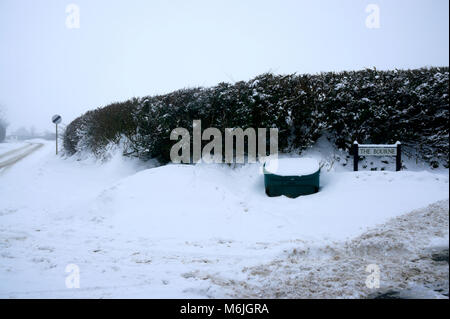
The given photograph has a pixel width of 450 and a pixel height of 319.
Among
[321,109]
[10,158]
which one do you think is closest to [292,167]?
[321,109]

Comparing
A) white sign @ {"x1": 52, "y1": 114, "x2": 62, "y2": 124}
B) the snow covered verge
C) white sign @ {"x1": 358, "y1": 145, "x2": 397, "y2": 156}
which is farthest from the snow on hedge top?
white sign @ {"x1": 52, "y1": 114, "x2": 62, "y2": 124}

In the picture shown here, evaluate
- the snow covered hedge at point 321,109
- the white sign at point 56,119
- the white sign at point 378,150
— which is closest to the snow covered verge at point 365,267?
the white sign at point 378,150

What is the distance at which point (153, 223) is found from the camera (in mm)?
4875

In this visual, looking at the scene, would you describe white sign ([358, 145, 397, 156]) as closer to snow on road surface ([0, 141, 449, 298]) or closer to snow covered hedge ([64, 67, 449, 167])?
snow on road surface ([0, 141, 449, 298])

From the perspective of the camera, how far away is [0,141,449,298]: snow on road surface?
2.81 m

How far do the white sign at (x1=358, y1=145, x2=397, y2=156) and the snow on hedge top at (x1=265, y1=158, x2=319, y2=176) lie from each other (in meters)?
1.01

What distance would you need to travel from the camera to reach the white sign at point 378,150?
5484 mm

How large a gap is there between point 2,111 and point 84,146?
41765 mm

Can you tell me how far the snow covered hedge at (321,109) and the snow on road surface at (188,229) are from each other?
1313 mm

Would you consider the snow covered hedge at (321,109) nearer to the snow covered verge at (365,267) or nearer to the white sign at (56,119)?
the snow covered verge at (365,267)

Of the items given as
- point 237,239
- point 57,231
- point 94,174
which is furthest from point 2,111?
point 237,239

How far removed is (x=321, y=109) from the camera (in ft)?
22.1
